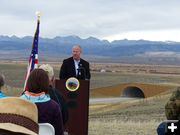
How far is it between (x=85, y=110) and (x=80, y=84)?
0.49 meters

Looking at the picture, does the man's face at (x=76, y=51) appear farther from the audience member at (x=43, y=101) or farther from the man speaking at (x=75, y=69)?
the audience member at (x=43, y=101)

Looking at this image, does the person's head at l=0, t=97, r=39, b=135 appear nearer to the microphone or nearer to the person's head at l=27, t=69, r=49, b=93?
the person's head at l=27, t=69, r=49, b=93

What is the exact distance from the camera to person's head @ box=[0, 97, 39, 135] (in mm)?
2135

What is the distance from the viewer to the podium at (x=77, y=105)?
6.20 metres

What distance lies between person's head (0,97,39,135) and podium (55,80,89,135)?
3801 mm

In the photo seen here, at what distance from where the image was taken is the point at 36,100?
330 centimetres

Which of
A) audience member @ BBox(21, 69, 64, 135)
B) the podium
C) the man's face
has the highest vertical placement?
the man's face

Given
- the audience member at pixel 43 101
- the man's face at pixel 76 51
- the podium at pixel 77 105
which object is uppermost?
the man's face at pixel 76 51

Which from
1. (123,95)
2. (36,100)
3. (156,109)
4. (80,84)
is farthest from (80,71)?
(123,95)

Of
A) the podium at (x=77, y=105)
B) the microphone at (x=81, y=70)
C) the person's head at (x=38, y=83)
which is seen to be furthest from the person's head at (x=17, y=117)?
the microphone at (x=81, y=70)

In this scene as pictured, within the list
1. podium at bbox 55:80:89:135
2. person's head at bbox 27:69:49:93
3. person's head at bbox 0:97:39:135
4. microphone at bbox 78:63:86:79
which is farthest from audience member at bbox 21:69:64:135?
microphone at bbox 78:63:86:79

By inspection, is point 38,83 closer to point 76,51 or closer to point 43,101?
point 43,101

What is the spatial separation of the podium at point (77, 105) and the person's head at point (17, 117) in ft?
12.5

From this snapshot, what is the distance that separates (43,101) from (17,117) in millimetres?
1063
